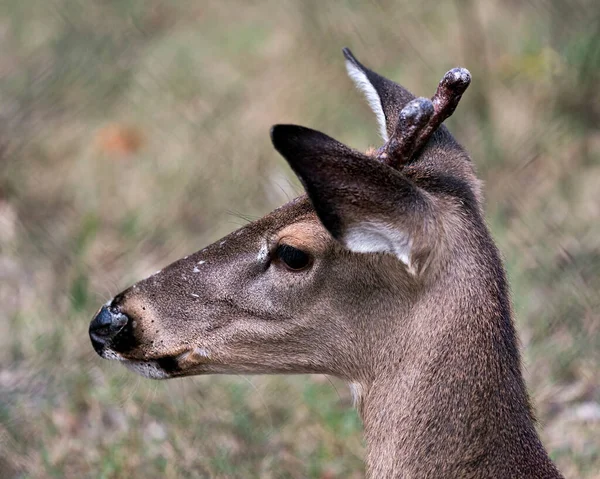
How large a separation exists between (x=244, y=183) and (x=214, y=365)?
338 centimetres

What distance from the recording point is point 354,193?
9.31 feet

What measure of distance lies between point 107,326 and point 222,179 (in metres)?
3.48

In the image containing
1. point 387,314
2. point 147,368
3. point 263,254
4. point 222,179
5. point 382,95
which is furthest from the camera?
point 222,179

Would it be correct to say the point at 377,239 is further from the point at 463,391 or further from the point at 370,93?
the point at 370,93

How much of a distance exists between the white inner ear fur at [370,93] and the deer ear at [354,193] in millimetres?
776

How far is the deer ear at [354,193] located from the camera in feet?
9.00

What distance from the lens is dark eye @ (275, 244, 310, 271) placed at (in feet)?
10.7

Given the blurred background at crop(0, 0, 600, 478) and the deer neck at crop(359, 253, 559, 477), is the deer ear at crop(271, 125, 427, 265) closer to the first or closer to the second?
the deer neck at crop(359, 253, 559, 477)

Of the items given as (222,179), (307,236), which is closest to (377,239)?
(307,236)

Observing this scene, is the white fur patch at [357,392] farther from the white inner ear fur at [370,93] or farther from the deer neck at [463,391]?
the white inner ear fur at [370,93]

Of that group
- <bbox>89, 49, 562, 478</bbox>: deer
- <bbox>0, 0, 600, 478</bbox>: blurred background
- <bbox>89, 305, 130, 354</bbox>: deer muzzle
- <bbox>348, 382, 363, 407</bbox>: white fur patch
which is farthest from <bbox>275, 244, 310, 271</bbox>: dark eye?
<bbox>0, 0, 600, 478</bbox>: blurred background

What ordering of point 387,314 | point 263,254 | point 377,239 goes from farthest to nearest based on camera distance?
point 263,254
point 387,314
point 377,239

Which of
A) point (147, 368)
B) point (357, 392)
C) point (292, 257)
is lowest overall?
point (357, 392)

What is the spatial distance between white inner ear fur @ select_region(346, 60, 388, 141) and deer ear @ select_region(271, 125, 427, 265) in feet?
2.55
